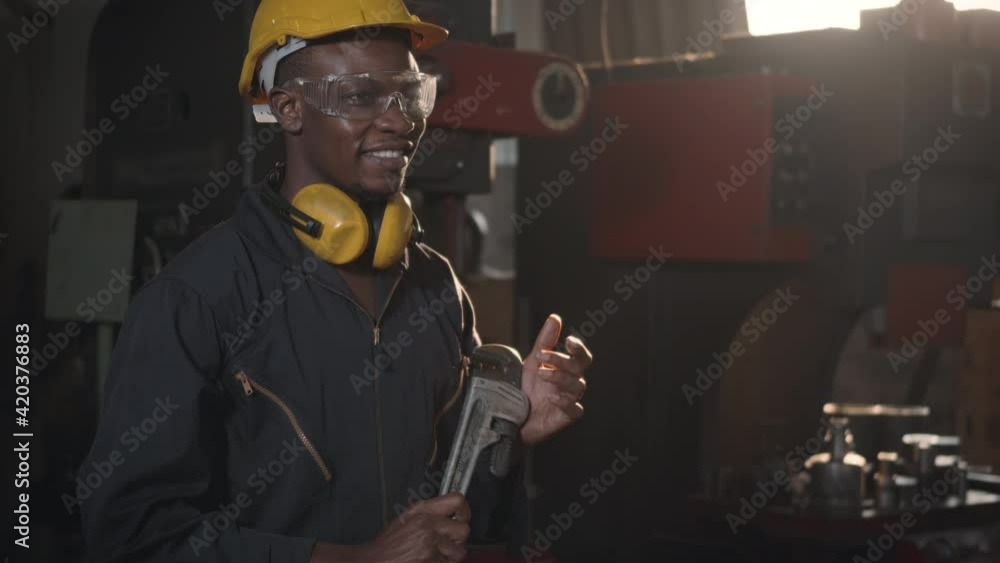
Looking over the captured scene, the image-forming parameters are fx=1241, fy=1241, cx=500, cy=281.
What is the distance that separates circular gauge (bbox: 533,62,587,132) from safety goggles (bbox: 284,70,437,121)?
895 millimetres

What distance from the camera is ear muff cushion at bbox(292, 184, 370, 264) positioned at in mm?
1610

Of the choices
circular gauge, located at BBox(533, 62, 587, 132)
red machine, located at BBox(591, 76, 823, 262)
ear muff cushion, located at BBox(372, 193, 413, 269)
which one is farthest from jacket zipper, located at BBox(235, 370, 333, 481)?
red machine, located at BBox(591, 76, 823, 262)

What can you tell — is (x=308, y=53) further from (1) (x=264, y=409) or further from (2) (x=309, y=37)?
(1) (x=264, y=409)

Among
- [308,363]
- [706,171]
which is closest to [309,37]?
[308,363]

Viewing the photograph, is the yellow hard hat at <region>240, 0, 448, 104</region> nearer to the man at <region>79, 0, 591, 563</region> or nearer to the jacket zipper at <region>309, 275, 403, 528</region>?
the man at <region>79, 0, 591, 563</region>

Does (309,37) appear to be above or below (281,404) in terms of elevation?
above

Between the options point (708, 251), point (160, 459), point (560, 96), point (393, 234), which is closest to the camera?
point (160, 459)

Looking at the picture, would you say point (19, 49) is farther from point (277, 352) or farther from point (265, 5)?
point (277, 352)

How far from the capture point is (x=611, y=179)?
3195 millimetres

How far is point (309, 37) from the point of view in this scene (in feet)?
5.32

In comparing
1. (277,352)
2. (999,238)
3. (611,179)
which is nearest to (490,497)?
(277,352)

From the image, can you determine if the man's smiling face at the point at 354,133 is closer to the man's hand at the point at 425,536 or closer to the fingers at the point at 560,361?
the fingers at the point at 560,361

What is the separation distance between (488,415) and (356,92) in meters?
0.47

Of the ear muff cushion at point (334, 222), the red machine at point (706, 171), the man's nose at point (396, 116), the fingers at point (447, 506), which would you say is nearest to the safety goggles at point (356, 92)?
the man's nose at point (396, 116)
